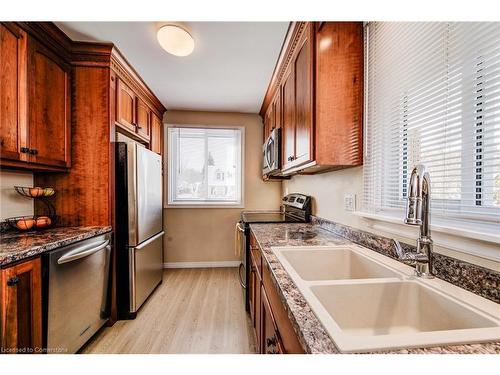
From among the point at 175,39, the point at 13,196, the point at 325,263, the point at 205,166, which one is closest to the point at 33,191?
the point at 13,196

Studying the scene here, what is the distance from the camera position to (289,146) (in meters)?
1.97

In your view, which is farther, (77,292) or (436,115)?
(77,292)

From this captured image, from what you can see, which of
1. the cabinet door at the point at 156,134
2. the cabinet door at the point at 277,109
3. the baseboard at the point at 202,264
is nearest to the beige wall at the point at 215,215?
the baseboard at the point at 202,264

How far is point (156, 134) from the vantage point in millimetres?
3182

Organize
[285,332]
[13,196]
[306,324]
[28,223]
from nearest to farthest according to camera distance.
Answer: [306,324], [285,332], [28,223], [13,196]

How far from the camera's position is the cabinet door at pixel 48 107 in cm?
161

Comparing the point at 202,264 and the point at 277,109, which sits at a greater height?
the point at 277,109

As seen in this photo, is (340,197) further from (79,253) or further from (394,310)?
(79,253)

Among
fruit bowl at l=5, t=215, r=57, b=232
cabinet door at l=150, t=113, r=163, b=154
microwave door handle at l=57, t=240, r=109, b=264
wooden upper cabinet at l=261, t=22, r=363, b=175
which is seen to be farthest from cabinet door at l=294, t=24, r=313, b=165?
cabinet door at l=150, t=113, r=163, b=154

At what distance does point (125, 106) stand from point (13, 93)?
3.00 feet

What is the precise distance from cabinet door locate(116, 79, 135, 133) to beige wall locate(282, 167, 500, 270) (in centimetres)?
196

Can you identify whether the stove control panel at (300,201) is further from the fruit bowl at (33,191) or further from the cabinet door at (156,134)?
the fruit bowl at (33,191)
